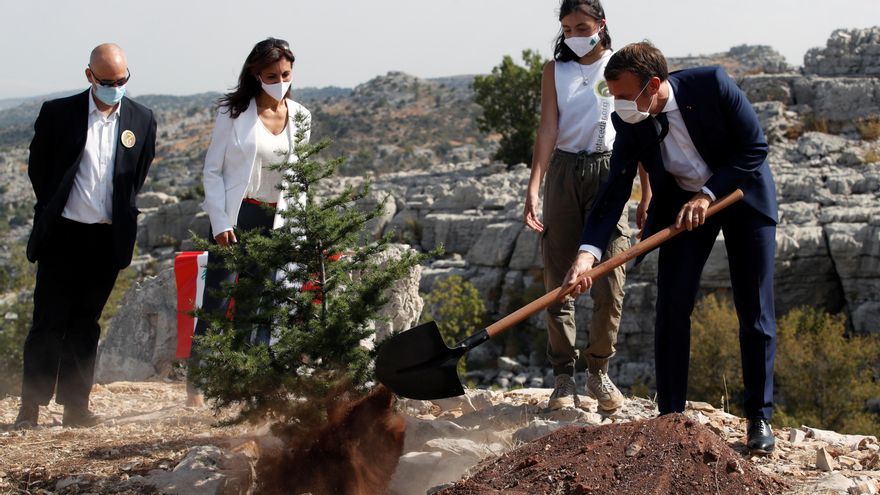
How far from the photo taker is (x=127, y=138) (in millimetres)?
5066

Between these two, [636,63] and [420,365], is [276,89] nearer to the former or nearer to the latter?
[420,365]

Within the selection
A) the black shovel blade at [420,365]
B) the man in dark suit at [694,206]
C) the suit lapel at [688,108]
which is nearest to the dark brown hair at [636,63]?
the man in dark suit at [694,206]

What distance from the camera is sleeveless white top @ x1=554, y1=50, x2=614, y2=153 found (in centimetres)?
464

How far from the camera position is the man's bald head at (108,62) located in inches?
192

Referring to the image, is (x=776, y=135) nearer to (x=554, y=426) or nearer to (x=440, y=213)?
(x=440, y=213)

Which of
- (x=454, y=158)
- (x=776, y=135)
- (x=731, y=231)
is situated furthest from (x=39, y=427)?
(x=454, y=158)

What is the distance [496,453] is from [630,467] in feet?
3.01

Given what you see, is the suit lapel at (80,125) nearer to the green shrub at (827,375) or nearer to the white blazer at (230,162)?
the white blazer at (230,162)

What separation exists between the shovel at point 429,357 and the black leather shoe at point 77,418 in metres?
2.09

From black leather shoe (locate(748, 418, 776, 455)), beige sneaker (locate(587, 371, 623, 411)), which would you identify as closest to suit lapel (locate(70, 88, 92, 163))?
beige sneaker (locate(587, 371, 623, 411))

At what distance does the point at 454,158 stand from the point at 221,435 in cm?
5651

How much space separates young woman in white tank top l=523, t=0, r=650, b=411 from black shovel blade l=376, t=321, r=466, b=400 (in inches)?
37.7

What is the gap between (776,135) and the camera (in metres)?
34.3

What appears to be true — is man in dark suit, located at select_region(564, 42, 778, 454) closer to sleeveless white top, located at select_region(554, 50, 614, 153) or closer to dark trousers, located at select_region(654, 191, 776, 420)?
dark trousers, located at select_region(654, 191, 776, 420)
